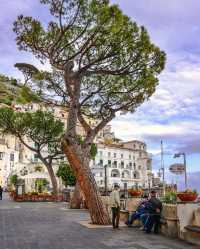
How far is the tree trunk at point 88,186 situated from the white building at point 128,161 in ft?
252

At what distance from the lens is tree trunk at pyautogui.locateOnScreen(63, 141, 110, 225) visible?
1471cm

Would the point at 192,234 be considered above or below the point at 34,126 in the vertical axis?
below

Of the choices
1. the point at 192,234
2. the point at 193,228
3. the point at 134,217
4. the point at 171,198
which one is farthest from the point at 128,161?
the point at 193,228

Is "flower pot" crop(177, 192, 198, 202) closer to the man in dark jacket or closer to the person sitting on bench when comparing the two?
the man in dark jacket

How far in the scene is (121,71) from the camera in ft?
55.8

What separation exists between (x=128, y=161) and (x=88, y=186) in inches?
3736

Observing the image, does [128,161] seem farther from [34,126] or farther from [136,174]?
[34,126]

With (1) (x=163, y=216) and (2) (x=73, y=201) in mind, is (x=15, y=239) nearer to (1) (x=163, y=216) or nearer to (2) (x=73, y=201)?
(1) (x=163, y=216)

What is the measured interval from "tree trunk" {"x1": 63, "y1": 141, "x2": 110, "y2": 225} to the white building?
7666cm

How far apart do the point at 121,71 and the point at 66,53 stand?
111 inches

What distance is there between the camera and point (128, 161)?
4289 inches

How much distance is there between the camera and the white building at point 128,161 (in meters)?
100

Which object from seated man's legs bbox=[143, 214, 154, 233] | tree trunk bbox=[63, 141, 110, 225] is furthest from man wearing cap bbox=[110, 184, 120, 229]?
seated man's legs bbox=[143, 214, 154, 233]

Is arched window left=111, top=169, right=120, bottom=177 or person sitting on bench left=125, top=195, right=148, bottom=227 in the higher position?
arched window left=111, top=169, right=120, bottom=177
